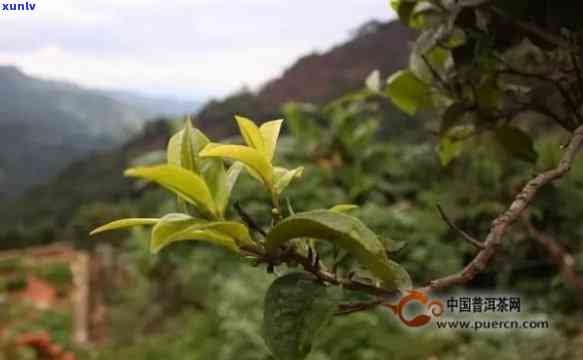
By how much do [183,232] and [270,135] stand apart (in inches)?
2.7

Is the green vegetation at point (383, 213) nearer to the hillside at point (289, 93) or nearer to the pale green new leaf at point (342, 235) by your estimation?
the pale green new leaf at point (342, 235)

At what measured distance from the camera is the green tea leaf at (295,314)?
271mm

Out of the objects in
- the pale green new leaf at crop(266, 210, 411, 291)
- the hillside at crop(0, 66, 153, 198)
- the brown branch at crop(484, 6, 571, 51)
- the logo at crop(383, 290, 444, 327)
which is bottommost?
the hillside at crop(0, 66, 153, 198)

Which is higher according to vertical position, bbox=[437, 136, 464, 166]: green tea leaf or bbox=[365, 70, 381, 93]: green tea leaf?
bbox=[365, 70, 381, 93]: green tea leaf

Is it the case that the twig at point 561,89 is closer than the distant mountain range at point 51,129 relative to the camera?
Yes

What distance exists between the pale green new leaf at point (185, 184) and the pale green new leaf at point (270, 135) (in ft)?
0.12

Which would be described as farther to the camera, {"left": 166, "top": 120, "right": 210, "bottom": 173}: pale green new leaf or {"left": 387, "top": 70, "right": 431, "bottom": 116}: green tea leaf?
{"left": 387, "top": 70, "right": 431, "bottom": 116}: green tea leaf

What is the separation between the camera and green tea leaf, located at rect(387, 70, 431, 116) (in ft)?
1.68

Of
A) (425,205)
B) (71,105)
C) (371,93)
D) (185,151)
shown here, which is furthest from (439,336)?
(71,105)

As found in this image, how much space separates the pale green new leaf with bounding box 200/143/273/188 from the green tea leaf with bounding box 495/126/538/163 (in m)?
0.27

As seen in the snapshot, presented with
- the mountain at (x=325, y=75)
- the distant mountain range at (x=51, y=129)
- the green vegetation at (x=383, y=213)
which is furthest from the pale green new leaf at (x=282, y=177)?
the distant mountain range at (x=51, y=129)

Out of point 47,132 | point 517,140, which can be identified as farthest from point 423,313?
point 47,132

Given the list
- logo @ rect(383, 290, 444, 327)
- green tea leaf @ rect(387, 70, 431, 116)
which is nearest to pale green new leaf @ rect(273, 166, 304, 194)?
logo @ rect(383, 290, 444, 327)

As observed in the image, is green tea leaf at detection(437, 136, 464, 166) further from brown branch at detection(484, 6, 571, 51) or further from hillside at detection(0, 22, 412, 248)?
hillside at detection(0, 22, 412, 248)
